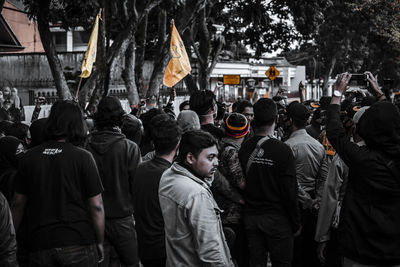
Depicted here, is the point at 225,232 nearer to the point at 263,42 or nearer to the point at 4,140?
the point at 4,140

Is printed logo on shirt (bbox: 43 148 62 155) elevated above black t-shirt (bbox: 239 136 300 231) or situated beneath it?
elevated above

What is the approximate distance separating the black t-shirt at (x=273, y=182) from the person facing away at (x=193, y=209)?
1.33m

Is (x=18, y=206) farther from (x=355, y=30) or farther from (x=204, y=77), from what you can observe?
(x=355, y=30)

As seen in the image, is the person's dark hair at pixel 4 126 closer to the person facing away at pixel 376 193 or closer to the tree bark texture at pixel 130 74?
the person facing away at pixel 376 193

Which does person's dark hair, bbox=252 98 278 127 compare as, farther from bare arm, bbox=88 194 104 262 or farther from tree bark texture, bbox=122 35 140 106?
tree bark texture, bbox=122 35 140 106

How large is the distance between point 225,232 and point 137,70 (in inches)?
656

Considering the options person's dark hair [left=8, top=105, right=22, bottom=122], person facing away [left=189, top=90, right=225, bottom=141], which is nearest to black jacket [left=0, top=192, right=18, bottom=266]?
person facing away [left=189, top=90, right=225, bottom=141]

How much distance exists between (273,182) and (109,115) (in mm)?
1592

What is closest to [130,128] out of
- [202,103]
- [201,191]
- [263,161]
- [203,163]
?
[202,103]

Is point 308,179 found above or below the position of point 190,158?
below

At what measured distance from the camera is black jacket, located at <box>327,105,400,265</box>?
339cm

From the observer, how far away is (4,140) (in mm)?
4656

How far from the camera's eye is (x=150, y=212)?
4105mm

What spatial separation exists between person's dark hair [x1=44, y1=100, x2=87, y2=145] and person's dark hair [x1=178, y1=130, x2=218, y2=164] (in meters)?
0.97
